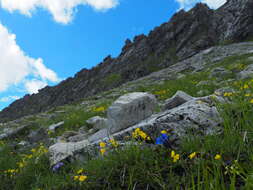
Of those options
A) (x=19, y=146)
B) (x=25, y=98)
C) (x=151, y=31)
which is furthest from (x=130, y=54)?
(x=25, y=98)

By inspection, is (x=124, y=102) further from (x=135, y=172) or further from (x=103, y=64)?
(x=103, y=64)

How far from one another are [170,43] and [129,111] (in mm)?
78047

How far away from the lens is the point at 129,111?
4.14 m

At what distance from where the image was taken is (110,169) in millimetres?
2465

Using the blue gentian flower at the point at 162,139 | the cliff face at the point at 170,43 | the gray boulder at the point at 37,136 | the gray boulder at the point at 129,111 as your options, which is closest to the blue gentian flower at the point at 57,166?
the gray boulder at the point at 129,111

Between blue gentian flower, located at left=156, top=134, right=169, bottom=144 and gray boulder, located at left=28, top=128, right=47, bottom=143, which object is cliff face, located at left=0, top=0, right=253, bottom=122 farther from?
blue gentian flower, located at left=156, top=134, right=169, bottom=144

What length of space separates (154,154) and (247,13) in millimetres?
48475

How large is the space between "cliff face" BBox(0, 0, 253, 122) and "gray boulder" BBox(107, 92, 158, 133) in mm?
43822

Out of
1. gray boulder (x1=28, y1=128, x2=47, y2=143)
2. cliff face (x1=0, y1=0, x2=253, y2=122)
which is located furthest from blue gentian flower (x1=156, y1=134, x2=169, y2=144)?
cliff face (x1=0, y1=0, x2=253, y2=122)

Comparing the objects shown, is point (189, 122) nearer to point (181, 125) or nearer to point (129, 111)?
point (181, 125)

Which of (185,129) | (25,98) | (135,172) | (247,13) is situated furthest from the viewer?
(25,98)

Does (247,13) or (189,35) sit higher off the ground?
(189,35)

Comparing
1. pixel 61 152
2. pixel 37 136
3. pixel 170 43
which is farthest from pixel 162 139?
pixel 170 43

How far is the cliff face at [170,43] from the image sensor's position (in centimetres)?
4434
